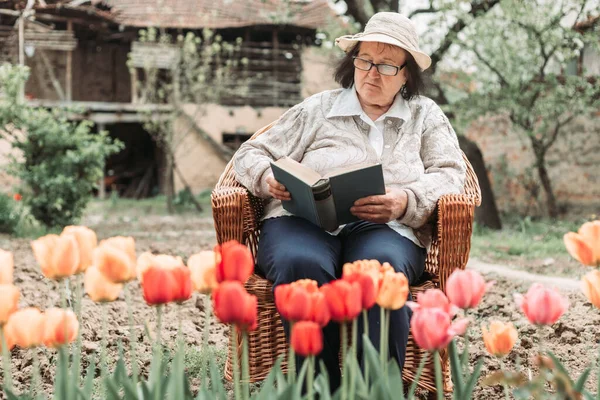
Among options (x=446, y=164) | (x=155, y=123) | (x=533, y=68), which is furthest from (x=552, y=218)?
(x=446, y=164)

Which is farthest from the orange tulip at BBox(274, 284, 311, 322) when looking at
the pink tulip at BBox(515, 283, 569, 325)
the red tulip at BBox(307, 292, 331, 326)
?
the pink tulip at BBox(515, 283, 569, 325)

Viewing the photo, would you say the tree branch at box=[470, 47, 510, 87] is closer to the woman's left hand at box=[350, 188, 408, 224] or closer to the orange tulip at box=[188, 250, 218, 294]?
the woman's left hand at box=[350, 188, 408, 224]

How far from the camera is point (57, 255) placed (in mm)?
1178

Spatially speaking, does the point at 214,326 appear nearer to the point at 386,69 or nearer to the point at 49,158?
the point at 386,69

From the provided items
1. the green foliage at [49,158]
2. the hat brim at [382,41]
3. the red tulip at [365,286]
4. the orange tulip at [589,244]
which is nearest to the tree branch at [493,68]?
the green foliage at [49,158]

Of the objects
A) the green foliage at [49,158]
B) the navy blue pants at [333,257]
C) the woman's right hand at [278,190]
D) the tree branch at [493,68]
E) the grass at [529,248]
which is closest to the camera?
the navy blue pants at [333,257]

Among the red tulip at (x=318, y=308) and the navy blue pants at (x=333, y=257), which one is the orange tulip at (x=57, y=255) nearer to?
the red tulip at (x=318, y=308)

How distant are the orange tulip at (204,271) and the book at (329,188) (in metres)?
0.86

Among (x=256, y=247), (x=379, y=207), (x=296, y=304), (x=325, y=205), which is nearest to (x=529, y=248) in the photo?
(x=256, y=247)

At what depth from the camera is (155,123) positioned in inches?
483

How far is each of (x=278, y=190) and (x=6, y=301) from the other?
132 centimetres

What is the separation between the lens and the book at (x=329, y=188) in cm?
210

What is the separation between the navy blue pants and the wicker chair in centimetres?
9

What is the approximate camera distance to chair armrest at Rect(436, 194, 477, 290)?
228cm
